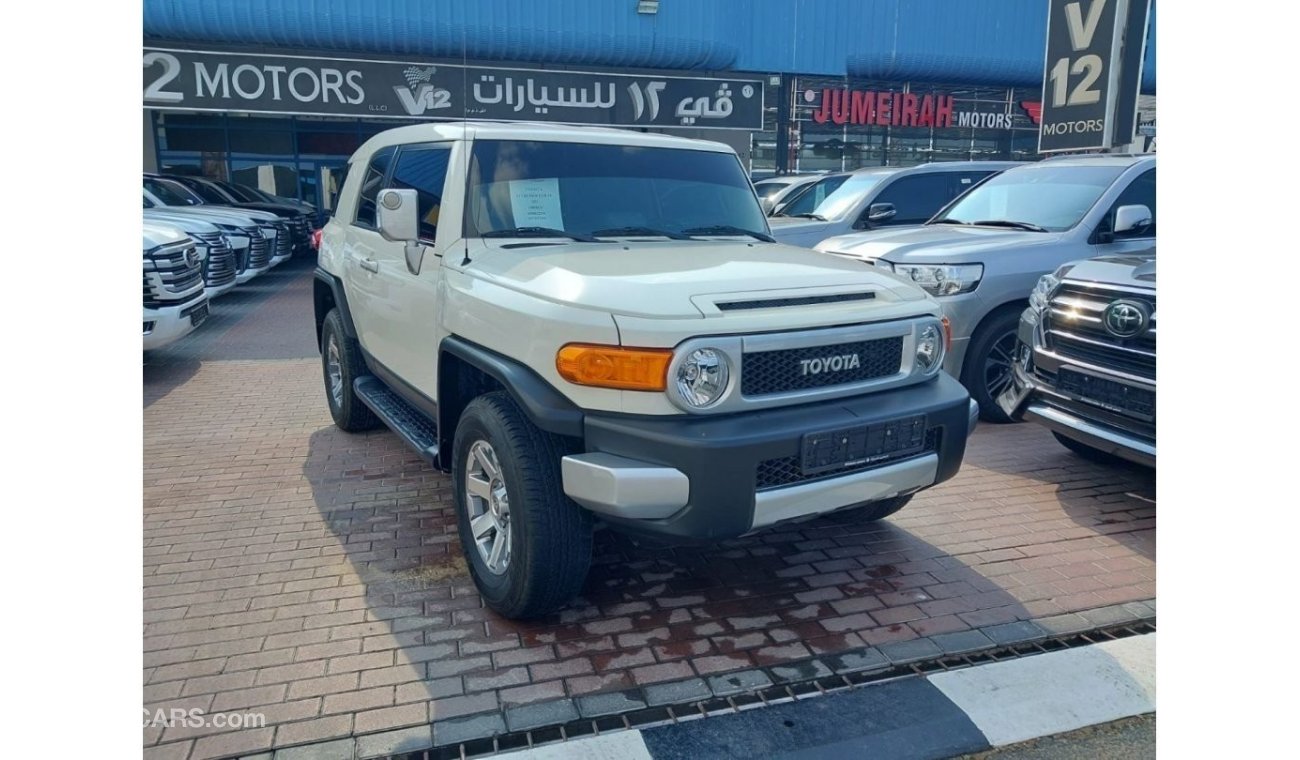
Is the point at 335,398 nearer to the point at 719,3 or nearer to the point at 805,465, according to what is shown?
the point at 805,465

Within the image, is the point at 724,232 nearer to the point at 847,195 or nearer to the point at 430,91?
the point at 847,195

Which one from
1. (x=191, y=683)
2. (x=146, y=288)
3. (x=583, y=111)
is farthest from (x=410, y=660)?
(x=583, y=111)

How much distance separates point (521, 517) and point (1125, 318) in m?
3.13

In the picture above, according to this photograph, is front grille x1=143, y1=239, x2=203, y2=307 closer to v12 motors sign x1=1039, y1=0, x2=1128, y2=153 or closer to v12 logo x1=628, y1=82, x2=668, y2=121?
v12 motors sign x1=1039, y1=0, x2=1128, y2=153

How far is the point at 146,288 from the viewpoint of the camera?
7750 mm

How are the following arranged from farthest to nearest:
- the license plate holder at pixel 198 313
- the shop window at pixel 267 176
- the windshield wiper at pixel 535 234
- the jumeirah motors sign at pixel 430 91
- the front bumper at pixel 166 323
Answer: the shop window at pixel 267 176 → the jumeirah motors sign at pixel 430 91 → the license plate holder at pixel 198 313 → the front bumper at pixel 166 323 → the windshield wiper at pixel 535 234

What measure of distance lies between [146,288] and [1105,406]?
24.9 feet

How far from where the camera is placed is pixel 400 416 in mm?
4750

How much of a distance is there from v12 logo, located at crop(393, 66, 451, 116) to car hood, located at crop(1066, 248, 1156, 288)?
49.1 feet

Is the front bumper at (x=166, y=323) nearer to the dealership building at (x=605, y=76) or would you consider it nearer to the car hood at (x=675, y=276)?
the car hood at (x=675, y=276)

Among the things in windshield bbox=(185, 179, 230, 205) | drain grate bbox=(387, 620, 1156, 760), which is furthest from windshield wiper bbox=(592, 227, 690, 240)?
windshield bbox=(185, 179, 230, 205)

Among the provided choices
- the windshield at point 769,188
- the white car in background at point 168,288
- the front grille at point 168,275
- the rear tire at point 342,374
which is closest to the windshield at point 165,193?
the white car in background at point 168,288

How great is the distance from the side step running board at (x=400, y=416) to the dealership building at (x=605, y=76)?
11.1 metres

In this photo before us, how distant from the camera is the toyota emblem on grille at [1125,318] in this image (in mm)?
4223
